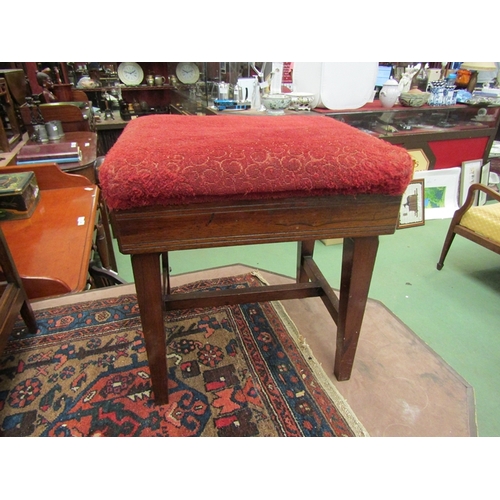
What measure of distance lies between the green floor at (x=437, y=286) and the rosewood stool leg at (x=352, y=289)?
2.03 feet

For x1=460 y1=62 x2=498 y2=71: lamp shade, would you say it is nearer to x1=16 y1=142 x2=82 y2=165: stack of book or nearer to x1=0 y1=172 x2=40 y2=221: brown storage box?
x1=16 y1=142 x2=82 y2=165: stack of book

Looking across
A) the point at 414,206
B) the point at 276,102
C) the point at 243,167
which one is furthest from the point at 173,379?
the point at 414,206

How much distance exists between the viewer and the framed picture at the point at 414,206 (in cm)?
267

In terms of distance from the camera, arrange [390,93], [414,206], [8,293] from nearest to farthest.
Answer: [8,293], [390,93], [414,206]

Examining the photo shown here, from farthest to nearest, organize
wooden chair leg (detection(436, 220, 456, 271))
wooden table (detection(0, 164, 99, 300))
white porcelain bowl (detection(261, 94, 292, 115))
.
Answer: white porcelain bowl (detection(261, 94, 292, 115)) < wooden chair leg (detection(436, 220, 456, 271)) < wooden table (detection(0, 164, 99, 300))

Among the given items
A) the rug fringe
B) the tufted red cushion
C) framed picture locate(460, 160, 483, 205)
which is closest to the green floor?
framed picture locate(460, 160, 483, 205)

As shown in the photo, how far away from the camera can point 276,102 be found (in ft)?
7.02

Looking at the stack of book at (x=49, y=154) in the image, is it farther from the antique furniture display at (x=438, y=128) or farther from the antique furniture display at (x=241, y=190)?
the antique furniture display at (x=438, y=128)

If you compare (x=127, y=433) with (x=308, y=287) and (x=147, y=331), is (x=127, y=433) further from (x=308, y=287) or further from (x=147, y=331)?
(x=308, y=287)

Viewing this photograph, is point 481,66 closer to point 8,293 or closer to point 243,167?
point 243,167

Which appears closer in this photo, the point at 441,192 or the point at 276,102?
the point at 276,102

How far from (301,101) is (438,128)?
1.30m

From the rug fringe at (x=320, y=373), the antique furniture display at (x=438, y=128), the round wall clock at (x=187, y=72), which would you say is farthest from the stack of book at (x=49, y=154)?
the round wall clock at (x=187, y=72)

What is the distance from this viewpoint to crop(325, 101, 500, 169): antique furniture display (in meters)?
2.56
